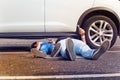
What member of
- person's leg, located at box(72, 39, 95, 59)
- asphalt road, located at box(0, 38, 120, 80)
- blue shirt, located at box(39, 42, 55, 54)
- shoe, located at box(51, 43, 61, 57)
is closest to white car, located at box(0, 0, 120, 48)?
asphalt road, located at box(0, 38, 120, 80)

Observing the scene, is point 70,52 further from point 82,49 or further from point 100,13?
point 100,13

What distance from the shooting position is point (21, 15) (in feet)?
30.7

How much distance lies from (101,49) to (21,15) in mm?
1931

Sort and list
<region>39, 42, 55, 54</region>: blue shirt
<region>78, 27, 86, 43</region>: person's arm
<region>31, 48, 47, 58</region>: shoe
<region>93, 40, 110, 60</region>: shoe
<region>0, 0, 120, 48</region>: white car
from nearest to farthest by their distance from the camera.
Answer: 1. <region>93, 40, 110, 60</region>: shoe
2. <region>31, 48, 47, 58</region>: shoe
3. <region>39, 42, 55, 54</region>: blue shirt
4. <region>78, 27, 86, 43</region>: person's arm
5. <region>0, 0, 120, 48</region>: white car

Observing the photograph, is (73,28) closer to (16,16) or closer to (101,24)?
(101,24)

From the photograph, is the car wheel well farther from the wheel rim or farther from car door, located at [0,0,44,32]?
car door, located at [0,0,44,32]

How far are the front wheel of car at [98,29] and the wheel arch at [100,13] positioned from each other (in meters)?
0.08

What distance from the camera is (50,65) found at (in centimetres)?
810

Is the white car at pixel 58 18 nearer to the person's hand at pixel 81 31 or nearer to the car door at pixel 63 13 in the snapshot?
the car door at pixel 63 13

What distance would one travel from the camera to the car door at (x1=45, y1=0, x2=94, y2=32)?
30.7 feet

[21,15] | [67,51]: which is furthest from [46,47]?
[21,15]

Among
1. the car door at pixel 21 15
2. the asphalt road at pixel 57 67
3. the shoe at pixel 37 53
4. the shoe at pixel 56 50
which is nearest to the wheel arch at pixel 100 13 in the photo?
the asphalt road at pixel 57 67

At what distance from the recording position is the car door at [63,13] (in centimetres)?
935

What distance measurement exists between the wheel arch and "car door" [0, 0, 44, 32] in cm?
82
